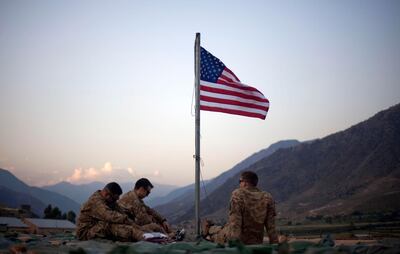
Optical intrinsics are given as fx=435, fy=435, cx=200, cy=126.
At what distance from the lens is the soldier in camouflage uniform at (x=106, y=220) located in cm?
863

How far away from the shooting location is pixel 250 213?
25.9ft

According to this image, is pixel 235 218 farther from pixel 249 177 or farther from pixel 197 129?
pixel 197 129

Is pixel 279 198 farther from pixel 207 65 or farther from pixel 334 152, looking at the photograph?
pixel 207 65

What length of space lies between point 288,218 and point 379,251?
330ft

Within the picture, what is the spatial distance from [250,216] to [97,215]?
10.2 ft

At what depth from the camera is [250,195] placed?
7.91 m

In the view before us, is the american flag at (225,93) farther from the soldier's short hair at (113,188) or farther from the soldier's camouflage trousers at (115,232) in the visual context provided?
the soldier's camouflage trousers at (115,232)

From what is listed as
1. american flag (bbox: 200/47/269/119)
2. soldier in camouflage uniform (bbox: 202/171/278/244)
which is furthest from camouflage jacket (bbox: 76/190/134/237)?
american flag (bbox: 200/47/269/119)

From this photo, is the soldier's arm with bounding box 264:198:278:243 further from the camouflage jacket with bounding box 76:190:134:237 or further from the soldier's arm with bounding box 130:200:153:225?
the soldier's arm with bounding box 130:200:153:225

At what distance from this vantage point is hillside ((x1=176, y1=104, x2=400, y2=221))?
96000 millimetres

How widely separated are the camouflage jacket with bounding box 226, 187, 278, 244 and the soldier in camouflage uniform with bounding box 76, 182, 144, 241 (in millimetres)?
1987

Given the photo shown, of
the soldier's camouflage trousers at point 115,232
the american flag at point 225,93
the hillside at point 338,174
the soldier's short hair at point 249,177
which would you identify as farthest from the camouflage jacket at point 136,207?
the hillside at point 338,174

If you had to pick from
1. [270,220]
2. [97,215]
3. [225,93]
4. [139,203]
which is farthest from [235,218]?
[225,93]

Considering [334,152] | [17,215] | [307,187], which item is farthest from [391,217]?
[17,215]
